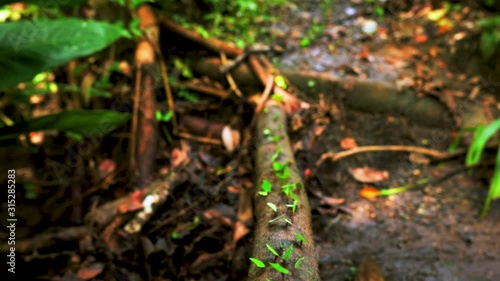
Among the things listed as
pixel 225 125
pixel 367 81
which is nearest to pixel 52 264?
pixel 225 125

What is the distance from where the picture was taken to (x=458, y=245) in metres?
2.30

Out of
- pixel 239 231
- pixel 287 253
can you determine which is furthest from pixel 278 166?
pixel 287 253

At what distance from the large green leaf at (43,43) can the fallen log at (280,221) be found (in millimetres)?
1231

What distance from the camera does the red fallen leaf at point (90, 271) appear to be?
205cm

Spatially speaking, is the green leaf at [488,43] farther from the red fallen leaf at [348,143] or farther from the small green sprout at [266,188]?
the small green sprout at [266,188]

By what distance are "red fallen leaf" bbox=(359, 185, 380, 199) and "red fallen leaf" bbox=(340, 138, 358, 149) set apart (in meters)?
0.39

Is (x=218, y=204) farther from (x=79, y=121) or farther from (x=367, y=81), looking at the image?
(x=367, y=81)

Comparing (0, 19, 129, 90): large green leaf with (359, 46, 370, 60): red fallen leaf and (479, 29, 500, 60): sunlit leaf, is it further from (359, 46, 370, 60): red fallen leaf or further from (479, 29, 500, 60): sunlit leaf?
(479, 29, 500, 60): sunlit leaf

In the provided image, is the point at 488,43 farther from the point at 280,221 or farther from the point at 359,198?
the point at 280,221

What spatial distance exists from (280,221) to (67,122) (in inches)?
56.0

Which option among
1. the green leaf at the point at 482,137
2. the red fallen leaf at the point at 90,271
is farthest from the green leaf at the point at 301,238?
the green leaf at the point at 482,137

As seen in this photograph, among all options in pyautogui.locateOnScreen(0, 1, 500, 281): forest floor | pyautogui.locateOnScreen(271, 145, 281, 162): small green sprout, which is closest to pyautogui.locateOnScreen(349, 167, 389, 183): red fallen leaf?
pyautogui.locateOnScreen(0, 1, 500, 281): forest floor

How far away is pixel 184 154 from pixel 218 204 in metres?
0.57

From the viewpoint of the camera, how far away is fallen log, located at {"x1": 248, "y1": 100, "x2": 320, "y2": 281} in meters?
1.31
